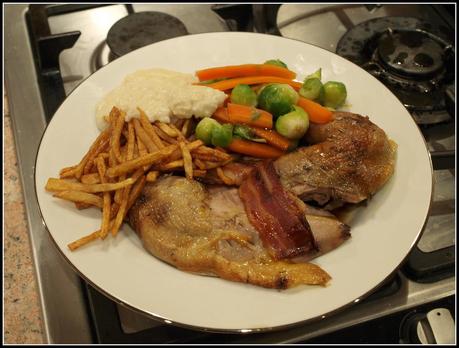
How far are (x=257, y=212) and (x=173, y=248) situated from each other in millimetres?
317

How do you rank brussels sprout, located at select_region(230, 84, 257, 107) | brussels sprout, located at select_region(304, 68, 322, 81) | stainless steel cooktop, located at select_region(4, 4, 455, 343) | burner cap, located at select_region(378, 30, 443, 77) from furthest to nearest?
burner cap, located at select_region(378, 30, 443, 77) → brussels sprout, located at select_region(304, 68, 322, 81) → brussels sprout, located at select_region(230, 84, 257, 107) → stainless steel cooktop, located at select_region(4, 4, 455, 343)

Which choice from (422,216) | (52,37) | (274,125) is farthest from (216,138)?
(52,37)

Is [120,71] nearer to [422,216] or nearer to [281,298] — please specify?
[281,298]

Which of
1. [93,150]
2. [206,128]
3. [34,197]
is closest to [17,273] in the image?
[34,197]

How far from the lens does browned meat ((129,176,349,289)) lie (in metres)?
1.49

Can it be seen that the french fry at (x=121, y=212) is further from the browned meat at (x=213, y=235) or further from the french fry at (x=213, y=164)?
the french fry at (x=213, y=164)

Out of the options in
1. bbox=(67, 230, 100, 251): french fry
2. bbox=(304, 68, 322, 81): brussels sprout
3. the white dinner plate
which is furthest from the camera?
bbox=(304, 68, 322, 81): brussels sprout

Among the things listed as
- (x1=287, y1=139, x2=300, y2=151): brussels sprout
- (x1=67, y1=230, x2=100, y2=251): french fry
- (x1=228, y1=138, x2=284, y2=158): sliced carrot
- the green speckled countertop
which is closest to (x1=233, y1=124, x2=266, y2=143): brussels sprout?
(x1=228, y1=138, x2=284, y2=158): sliced carrot

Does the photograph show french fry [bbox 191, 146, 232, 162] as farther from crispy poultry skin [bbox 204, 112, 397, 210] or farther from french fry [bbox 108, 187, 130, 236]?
french fry [bbox 108, 187, 130, 236]

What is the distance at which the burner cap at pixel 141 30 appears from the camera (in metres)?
2.33

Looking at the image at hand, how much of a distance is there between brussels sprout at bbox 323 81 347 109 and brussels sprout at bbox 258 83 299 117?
139mm

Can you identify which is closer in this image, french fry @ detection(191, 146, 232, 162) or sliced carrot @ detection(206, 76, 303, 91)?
french fry @ detection(191, 146, 232, 162)

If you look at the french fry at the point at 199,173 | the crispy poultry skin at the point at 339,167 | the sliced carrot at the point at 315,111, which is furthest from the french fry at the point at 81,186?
the sliced carrot at the point at 315,111

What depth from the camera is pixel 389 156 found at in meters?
1.78
